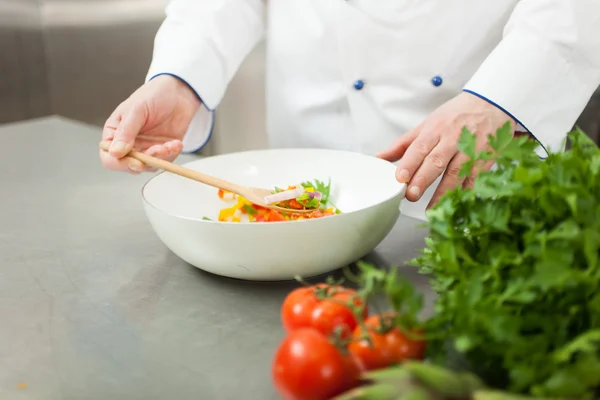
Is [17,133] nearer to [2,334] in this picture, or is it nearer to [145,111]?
[145,111]

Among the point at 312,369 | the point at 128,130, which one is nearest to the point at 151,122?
the point at 128,130

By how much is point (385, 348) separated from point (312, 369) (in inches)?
2.3

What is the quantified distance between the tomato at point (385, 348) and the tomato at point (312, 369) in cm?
1

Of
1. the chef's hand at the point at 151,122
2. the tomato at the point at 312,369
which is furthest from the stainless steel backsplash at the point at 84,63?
the tomato at the point at 312,369

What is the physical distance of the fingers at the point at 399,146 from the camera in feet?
2.98

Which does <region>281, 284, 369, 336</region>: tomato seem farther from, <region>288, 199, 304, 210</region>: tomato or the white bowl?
<region>288, 199, 304, 210</region>: tomato

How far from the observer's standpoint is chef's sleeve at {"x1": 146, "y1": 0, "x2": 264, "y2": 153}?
113 cm

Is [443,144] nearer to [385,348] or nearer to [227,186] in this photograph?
[227,186]

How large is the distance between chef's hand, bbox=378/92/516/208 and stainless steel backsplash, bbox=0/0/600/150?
59.0 inches

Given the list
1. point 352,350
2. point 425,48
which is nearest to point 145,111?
point 425,48

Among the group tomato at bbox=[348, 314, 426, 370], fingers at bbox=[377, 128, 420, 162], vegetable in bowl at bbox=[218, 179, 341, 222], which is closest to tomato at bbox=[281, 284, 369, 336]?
tomato at bbox=[348, 314, 426, 370]

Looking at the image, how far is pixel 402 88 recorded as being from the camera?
1.16m

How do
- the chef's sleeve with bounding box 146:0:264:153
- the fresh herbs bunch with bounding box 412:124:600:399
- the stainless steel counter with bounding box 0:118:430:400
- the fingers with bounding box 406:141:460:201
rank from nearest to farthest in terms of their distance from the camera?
the fresh herbs bunch with bounding box 412:124:600:399, the stainless steel counter with bounding box 0:118:430:400, the fingers with bounding box 406:141:460:201, the chef's sleeve with bounding box 146:0:264:153

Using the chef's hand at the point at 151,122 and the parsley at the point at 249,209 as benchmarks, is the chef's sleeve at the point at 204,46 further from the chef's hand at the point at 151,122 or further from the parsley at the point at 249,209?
the parsley at the point at 249,209
